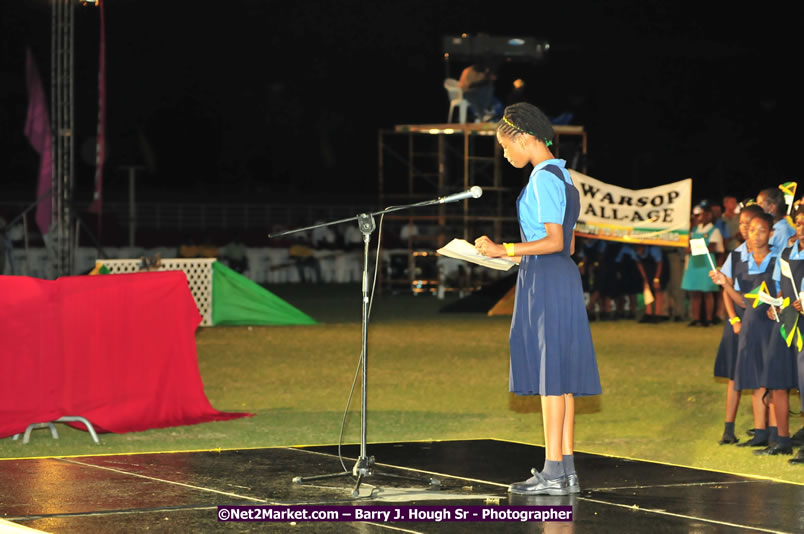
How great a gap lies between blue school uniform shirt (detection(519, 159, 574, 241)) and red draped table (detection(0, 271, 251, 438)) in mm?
3896

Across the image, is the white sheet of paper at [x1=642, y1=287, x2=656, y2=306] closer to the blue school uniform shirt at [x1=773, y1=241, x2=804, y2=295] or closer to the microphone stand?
the blue school uniform shirt at [x1=773, y1=241, x2=804, y2=295]

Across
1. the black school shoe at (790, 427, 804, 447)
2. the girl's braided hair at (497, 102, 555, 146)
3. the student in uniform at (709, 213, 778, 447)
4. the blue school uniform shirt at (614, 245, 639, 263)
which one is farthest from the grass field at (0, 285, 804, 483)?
the girl's braided hair at (497, 102, 555, 146)

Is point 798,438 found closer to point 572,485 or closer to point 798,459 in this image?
point 798,459

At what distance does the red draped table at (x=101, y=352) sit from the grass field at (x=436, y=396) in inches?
8.1

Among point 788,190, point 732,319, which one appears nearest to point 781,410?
point 732,319

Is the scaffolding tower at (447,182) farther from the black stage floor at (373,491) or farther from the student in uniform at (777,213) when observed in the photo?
the black stage floor at (373,491)

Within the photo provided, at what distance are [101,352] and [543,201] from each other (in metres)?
4.07

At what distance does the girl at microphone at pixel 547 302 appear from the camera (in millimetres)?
6195

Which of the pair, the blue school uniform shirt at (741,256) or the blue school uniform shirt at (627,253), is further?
the blue school uniform shirt at (627,253)

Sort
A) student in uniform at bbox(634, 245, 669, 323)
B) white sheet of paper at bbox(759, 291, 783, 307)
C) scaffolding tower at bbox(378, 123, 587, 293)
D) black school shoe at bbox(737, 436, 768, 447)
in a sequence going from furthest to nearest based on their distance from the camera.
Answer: scaffolding tower at bbox(378, 123, 587, 293) → student in uniform at bbox(634, 245, 669, 323) → black school shoe at bbox(737, 436, 768, 447) → white sheet of paper at bbox(759, 291, 783, 307)

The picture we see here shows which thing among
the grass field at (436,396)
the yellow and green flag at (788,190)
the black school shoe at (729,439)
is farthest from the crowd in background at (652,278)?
the black school shoe at (729,439)

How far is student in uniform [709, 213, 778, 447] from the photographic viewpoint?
8.28 m

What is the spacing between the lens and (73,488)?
21.4 feet

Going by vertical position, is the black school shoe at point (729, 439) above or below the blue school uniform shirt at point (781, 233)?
below
